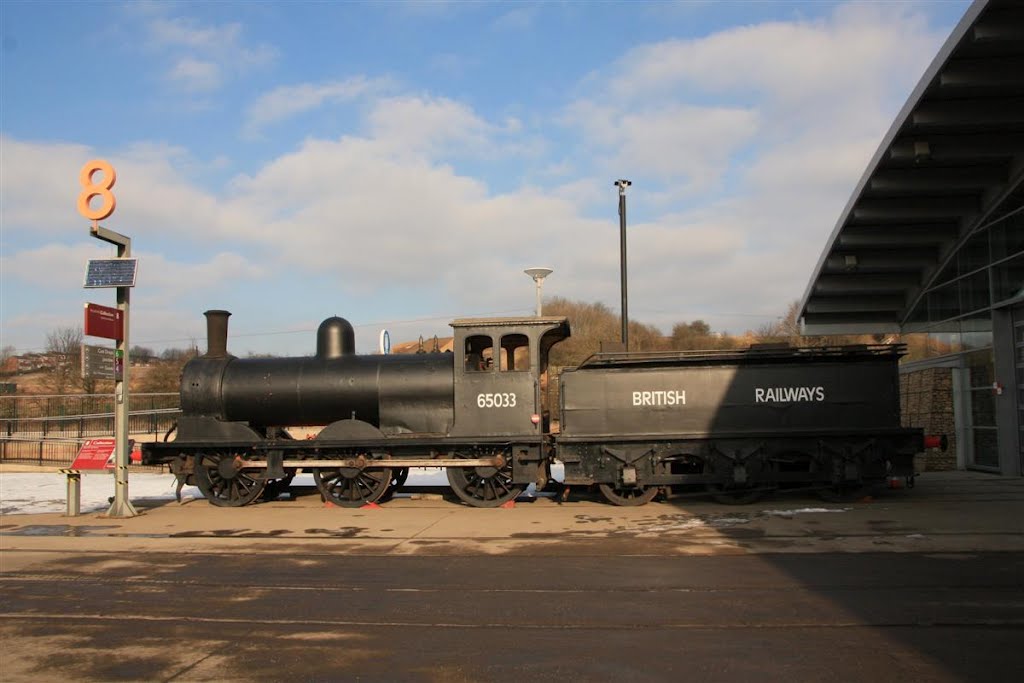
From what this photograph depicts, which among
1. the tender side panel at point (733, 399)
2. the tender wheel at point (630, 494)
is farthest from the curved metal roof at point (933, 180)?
the tender wheel at point (630, 494)

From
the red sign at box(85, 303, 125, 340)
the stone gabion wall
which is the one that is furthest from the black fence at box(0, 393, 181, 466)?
the stone gabion wall

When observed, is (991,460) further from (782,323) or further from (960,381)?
(782,323)

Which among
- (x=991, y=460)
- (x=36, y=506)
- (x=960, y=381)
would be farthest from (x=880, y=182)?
(x=36, y=506)

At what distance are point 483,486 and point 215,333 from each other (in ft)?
17.9

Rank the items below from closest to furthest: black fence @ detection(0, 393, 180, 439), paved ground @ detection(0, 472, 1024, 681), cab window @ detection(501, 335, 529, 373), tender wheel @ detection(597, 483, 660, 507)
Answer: paved ground @ detection(0, 472, 1024, 681), tender wheel @ detection(597, 483, 660, 507), cab window @ detection(501, 335, 529, 373), black fence @ detection(0, 393, 180, 439)

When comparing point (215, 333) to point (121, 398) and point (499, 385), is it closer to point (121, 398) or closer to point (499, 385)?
point (121, 398)

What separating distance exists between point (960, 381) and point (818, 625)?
13.2m

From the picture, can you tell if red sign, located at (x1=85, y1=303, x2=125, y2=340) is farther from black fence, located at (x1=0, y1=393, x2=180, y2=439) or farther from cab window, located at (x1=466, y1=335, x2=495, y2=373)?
black fence, located at (x1=0, y1=393, x2=180, y2=439)

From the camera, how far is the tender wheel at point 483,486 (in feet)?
41.5

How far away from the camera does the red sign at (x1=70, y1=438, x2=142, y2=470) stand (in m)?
12.3

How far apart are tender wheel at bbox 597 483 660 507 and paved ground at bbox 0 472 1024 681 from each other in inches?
32.1

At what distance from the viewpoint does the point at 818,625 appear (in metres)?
5.95

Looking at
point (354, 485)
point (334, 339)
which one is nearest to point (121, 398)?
point (334, 339)

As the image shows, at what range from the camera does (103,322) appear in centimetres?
1179
